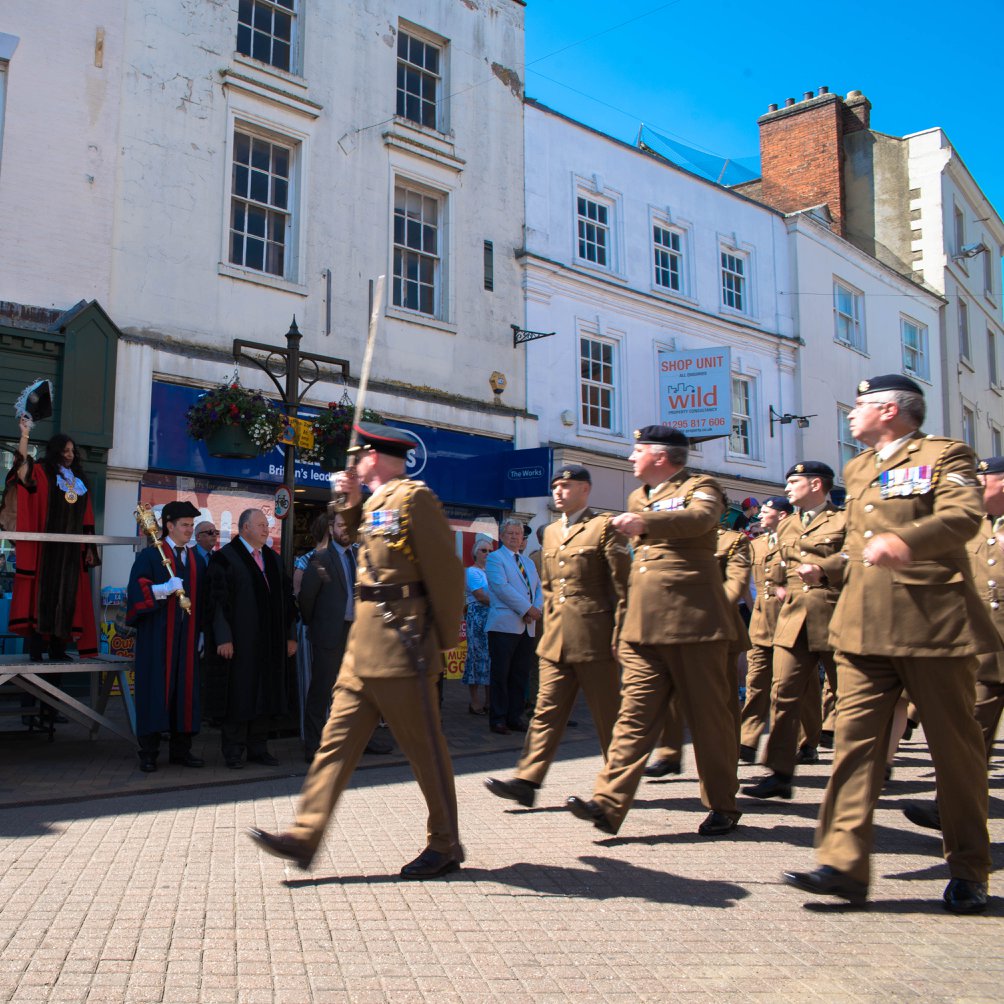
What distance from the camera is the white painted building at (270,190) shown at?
12.5m

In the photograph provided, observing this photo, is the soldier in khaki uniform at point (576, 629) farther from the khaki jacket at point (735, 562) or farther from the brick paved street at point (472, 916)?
the khaki jacket at point (735, 562)

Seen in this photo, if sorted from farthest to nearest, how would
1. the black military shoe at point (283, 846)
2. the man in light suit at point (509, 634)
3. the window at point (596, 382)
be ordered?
the window at point (596, 382), the man in light suit at point (509, 634), the black military shoe at point (283, 846)

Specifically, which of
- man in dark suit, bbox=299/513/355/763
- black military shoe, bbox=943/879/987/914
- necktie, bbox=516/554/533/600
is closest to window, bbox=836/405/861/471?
necktie, bbox=516/554/533/600

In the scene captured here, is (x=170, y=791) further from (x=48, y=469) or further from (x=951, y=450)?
(x=951, y=450)

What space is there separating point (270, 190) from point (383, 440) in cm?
1115

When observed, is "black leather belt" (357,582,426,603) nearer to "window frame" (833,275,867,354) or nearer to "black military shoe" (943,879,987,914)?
"black military shoe" (943,879,987,914)

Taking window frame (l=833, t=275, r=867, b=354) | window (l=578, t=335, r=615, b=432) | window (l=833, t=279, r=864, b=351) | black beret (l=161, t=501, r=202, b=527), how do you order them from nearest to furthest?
black beret (l=161, t=501, r=202, b=527) < window (l=578, t=335, r=615, b=432) < window frame (l=833, t=275, r=867, b=354) < window (l=833, t=279, r=864, b=351)

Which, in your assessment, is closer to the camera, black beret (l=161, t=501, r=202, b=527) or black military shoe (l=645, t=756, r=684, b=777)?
black military shoe (l=645, t=756, r=684, b=777)

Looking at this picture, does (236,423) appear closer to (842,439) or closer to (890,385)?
(890,385)

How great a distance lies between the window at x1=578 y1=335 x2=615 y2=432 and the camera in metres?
19.0

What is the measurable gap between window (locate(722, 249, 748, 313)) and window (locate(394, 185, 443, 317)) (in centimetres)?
804

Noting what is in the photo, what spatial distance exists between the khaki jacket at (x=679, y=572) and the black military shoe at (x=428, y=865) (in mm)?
1569

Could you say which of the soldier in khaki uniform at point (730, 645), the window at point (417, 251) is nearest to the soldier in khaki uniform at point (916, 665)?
the soldier in khaki uniform at point (730, 645)

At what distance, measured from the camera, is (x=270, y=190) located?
14.8 metres
